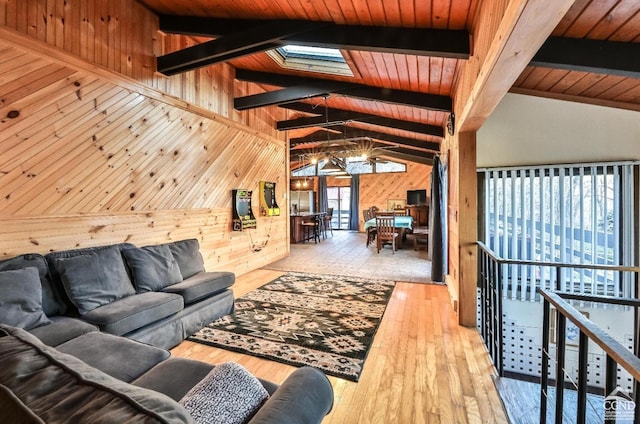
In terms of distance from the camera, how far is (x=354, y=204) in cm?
1177

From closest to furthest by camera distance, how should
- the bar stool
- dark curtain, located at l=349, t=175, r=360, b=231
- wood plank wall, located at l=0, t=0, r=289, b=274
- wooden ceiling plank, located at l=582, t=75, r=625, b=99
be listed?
wood plank wall, located at l=0, t=0, r=289, b=274 → wooden ceiling plank, located at l=582, t=75, r=625, b=99 → the bar stool → dark curtain, located at l=349, t=175, r=360, b=231

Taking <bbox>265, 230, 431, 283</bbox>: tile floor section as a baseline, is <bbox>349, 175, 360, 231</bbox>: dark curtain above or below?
above

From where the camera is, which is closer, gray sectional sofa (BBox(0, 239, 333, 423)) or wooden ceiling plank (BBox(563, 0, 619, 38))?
gray sectional sofa (BBox(0, 239, 333, 423))

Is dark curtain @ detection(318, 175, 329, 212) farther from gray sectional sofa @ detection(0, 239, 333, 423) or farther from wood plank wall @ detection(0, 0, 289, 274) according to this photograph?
gray sectional sofa @ detection(0, 239, 333, 423)

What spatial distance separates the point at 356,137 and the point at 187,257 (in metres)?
4.94

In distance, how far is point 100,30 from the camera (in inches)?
112

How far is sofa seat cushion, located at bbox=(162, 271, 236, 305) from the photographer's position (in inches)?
108

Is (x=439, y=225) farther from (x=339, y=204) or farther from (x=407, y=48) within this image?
(x=339, y=204)

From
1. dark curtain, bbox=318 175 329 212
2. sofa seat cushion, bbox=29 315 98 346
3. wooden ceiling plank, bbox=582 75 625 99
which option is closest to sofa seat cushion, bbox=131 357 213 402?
sofa seat cushion, bbox=29 315 98 346

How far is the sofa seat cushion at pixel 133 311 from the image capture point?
209cm

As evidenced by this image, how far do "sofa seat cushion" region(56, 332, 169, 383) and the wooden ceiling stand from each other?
268 cm

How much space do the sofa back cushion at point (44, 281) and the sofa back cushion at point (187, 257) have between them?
107 centimetres

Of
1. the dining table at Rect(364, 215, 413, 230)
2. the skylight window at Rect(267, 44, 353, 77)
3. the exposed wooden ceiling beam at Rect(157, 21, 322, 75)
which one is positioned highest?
the skylight window at Rect(267, 44, 353, 77)

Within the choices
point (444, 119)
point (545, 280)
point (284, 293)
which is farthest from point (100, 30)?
point (545, 280)
